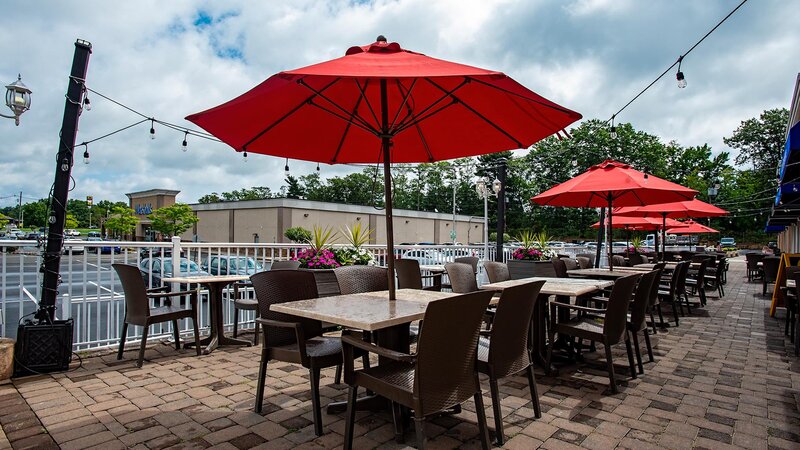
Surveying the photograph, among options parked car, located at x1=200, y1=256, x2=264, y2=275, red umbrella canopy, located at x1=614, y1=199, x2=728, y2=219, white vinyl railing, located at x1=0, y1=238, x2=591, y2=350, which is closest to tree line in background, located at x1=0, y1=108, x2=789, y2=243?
red umbrella canopy, located at x1=614, y1=199, x2=728, y2=219

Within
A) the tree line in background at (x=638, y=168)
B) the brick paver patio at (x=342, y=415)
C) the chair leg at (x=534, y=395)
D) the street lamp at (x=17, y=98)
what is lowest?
the brick paver patio at (x=342, y=415)

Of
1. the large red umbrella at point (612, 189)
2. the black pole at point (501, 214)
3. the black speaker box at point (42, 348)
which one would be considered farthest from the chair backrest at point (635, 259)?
the black speaker box at point (42, 348)

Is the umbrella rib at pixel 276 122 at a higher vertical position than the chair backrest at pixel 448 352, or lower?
higher

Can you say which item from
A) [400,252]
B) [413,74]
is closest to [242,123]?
[413,74]

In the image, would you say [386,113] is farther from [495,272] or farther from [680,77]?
[680,77]

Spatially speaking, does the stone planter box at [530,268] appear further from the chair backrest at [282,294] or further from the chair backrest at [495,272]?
the chair backrest at [282,294]

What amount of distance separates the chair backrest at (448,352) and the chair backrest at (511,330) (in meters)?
0.24

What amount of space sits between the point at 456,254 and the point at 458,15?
14.7 feet

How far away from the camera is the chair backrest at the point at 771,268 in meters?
8.93

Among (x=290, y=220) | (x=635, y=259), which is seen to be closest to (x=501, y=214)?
(x=635, y=259)

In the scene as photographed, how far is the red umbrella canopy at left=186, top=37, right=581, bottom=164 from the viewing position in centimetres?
229

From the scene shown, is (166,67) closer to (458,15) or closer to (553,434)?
(458,15)

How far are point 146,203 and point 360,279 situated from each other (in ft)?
172

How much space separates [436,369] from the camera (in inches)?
76.9
